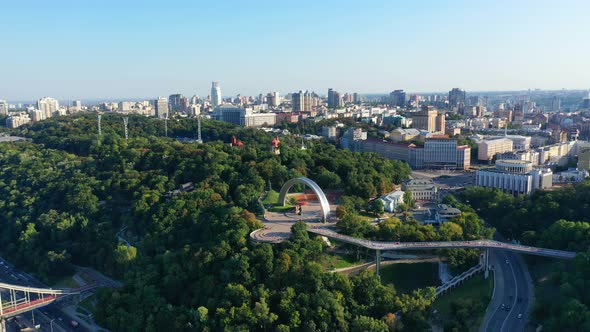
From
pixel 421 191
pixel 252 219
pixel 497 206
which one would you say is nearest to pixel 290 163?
pixel 421 191

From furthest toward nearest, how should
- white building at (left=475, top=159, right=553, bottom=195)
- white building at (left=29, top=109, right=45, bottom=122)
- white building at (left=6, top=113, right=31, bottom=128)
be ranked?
white building at (left=29, top=109, right=45, bottom=122), white building at (left=6, top=113, right=31, bottom=128), white building at (left=475, top=159, right=553, bottom=195)

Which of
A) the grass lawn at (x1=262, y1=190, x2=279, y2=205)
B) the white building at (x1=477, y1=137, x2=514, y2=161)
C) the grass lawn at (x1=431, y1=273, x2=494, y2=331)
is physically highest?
the white building at (x1=477, y1=137, x2=514, y2=161)

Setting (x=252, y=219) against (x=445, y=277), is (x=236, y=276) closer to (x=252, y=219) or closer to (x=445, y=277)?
(x=252, y=219)

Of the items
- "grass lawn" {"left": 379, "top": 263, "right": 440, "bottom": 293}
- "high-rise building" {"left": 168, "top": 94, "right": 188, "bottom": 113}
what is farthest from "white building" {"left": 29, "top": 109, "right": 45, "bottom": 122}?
"grass lawn" {"left": 379, "top": 263, "right": 440, "bottom": 293}

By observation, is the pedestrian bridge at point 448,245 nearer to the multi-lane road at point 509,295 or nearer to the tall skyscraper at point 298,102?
the multi-lane road at point 509,295

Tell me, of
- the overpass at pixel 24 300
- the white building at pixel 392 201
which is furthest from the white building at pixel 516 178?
the overpass at pixel 24 300

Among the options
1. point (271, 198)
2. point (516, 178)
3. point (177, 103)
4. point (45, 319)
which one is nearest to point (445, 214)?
point (271, 198)

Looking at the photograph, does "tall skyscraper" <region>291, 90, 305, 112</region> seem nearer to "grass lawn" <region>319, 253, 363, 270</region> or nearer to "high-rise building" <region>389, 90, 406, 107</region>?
"high-rise building" <region>389, 90, 406, 107</region>
